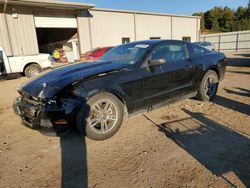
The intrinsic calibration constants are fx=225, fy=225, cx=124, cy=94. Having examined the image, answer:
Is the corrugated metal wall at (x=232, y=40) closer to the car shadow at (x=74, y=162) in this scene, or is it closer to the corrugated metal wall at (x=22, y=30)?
the corrugated metal wall at (x=22, y=30)

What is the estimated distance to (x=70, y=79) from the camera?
12.0 feet

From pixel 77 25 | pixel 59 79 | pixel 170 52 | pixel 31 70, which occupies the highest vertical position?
pixel 77 25

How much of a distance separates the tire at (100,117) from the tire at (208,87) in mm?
2410

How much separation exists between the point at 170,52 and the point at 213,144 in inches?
85.4

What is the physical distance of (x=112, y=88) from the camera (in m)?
3.77

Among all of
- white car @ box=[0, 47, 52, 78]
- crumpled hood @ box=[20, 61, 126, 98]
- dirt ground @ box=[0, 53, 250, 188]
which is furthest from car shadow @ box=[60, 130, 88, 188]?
white car @ box=[0, 47, 52, 78]

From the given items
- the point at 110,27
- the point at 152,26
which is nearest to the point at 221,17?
the point at 152,26

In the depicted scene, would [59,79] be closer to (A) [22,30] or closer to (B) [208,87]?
(B) [208,87]

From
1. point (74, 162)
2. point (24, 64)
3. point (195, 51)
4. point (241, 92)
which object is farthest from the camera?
point (24, 64)

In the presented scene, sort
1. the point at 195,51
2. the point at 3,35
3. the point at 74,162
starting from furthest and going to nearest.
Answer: the point at 3,35 < the point at 195,51 < the point at 74,162

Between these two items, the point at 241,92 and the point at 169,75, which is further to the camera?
the point at 241,92

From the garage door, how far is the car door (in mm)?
14317

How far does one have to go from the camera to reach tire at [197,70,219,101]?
542 cm

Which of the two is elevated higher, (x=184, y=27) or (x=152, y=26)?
(x=152, y=26)
